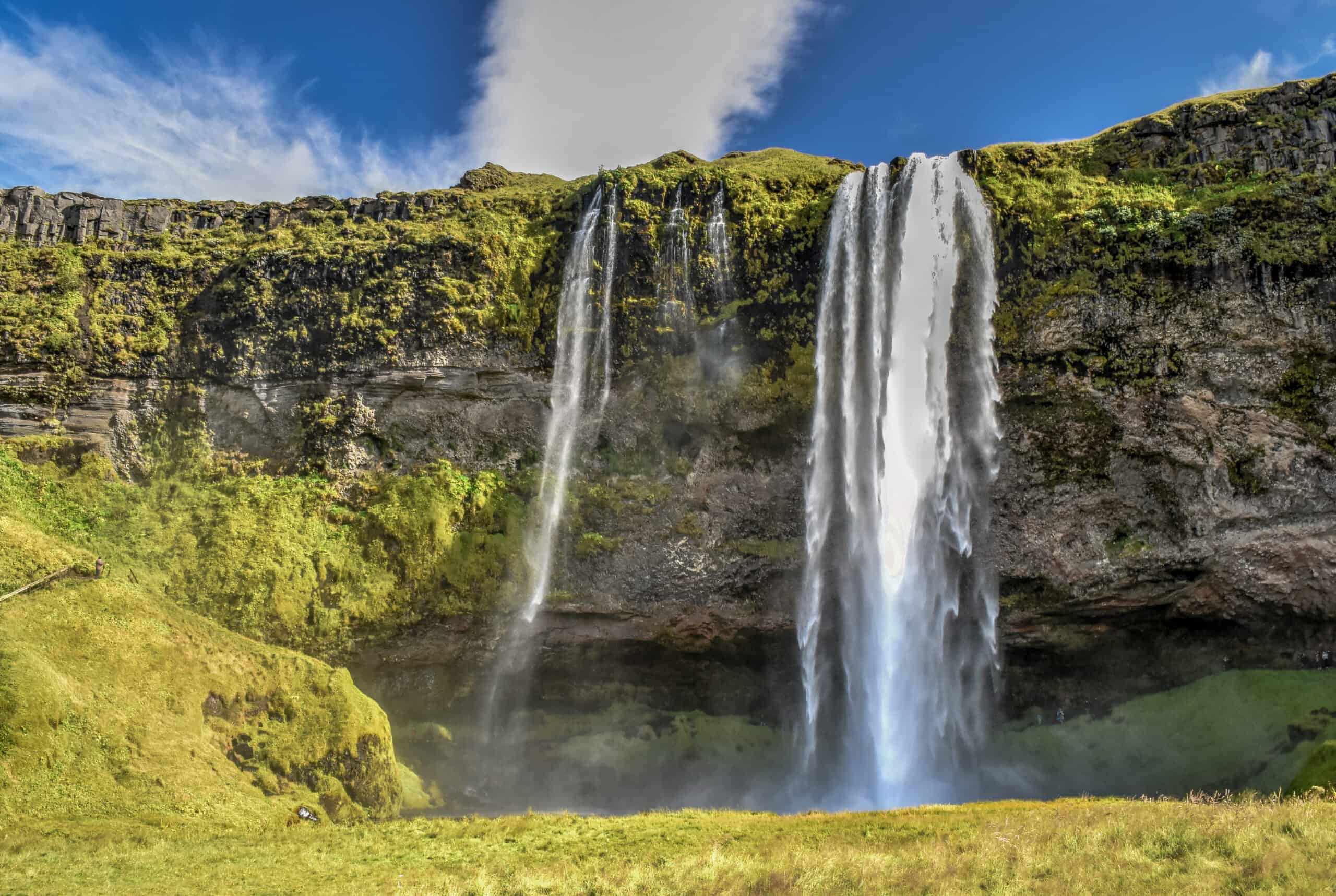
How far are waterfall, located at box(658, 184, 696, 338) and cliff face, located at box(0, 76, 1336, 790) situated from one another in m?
0.32

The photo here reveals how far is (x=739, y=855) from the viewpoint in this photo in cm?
1573

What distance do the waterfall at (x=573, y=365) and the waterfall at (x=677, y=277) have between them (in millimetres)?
1900

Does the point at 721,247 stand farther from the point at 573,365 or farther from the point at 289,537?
the point at 289,537

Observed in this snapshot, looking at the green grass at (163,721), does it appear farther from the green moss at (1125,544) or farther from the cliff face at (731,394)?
the green moss at (1125,544)

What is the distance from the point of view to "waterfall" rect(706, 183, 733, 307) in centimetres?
3073

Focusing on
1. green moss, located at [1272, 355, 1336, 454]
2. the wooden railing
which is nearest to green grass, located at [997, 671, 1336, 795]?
green moss, located at [1272, 355, 1336, 454]

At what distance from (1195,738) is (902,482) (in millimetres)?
11610

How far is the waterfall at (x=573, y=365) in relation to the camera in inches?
1228

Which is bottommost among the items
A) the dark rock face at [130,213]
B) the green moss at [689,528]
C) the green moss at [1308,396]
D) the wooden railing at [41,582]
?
the wooden railing at [41,582]

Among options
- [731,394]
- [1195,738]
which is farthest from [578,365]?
[1195,738]

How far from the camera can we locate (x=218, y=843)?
17.6 m

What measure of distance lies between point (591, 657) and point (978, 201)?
20128 millimetres

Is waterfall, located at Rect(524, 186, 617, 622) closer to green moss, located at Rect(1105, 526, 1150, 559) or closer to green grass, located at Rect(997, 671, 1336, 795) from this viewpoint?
green grass, located at Rect(997, 671, 1336, 795)

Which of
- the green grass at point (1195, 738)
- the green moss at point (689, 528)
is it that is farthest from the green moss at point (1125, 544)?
the green moss at point (689, 528)
